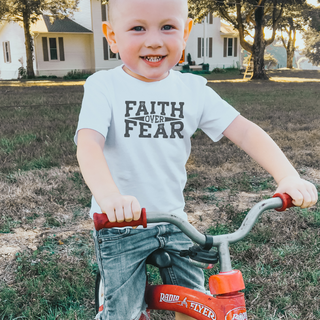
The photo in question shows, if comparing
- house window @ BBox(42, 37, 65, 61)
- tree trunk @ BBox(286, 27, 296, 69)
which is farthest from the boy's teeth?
tree trunk @ BBox(286, 27, 296, 69)

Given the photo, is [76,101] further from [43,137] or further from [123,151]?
[123,151]

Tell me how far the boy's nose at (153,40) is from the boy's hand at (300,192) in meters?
0.69

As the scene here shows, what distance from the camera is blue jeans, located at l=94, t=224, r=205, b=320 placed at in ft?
5.30

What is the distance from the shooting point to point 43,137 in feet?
21.8

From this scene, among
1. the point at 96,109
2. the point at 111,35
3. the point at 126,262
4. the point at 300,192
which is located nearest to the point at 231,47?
the point at 111,35

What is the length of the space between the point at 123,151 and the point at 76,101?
10.2m

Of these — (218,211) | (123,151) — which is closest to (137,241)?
(123,151)

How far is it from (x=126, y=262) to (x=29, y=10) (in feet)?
79.0

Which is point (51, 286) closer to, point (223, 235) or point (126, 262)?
point (126, 262)

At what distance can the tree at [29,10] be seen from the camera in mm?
22406

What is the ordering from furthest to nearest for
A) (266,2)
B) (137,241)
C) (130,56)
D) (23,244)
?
(266,2) → (23,244) → (137,241) → (130,56)

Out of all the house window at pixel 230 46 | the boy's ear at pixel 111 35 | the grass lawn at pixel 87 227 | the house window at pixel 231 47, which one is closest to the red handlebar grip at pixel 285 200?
the boy's ear at pixel 111 35

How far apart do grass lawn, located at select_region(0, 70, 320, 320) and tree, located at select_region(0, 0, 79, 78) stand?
60.2ft

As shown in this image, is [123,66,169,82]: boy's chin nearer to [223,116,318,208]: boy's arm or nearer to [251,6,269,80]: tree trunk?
[223,116,318,208]: boy's arm
